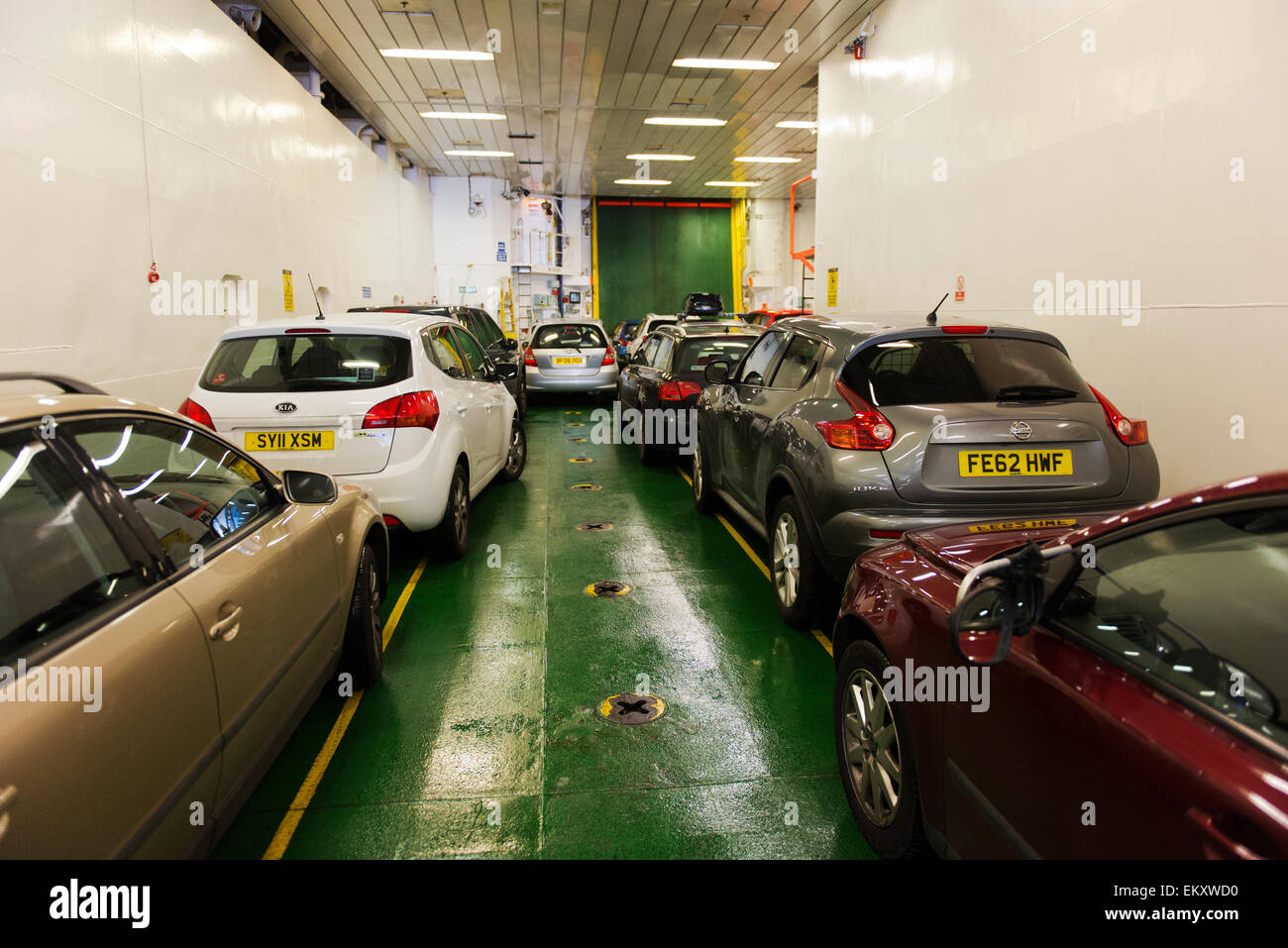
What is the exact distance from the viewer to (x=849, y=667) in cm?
257

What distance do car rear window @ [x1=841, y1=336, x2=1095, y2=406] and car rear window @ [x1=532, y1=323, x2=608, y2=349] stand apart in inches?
357

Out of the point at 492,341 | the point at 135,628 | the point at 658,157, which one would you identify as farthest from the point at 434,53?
the point at 135,628

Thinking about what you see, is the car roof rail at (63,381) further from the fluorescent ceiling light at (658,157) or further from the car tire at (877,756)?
the fluorescent ceiling light at (658,157)

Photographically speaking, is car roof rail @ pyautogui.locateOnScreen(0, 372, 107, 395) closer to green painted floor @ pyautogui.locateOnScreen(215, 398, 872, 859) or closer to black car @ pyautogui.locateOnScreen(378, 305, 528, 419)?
green painted floor @ pyautogui.locateOnScreen(215, 398, 872, 859)

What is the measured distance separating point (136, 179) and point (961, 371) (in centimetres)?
667

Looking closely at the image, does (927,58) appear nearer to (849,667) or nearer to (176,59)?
(176,59)

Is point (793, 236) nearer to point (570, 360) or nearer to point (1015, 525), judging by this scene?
point (570, 360)

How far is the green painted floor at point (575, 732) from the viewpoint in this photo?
2.61 m

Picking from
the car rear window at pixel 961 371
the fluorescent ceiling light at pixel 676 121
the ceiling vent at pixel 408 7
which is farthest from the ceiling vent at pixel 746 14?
the car rear window at pixel 961 371

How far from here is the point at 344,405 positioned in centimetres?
461

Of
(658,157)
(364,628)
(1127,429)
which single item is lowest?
(364,628)

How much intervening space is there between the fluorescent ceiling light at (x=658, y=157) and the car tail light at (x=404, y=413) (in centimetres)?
1517
